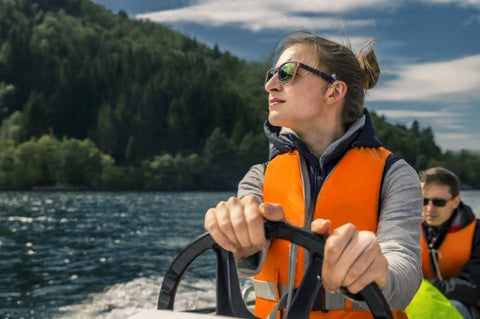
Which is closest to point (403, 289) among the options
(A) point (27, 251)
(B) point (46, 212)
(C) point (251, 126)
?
(A) point (27, 251)

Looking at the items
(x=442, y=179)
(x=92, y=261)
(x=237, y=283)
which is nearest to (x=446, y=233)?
(x=442, y=179)

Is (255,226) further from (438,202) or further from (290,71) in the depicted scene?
(438,202)

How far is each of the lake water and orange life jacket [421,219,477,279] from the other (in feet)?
20.0

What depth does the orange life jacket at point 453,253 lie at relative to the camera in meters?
4.06

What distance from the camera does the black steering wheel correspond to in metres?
1.25

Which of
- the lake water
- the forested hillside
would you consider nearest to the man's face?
the lake water

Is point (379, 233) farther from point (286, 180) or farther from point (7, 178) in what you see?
point (7, 178)

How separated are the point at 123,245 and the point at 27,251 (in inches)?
154

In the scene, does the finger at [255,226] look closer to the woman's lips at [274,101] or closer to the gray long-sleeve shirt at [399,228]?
the gray long-sleeve shirt at [399,228]

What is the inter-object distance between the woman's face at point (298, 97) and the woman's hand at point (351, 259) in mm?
568

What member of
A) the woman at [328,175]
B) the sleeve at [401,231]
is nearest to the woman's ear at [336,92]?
the woman at [328,175]

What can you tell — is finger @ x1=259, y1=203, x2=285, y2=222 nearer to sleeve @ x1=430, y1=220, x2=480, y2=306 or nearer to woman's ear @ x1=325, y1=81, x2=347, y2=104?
woman's ear @ x1=325, y1=81, x2=347, y2=104

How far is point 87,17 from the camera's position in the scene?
122m

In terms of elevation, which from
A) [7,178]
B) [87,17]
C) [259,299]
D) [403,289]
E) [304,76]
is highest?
[87,17]
